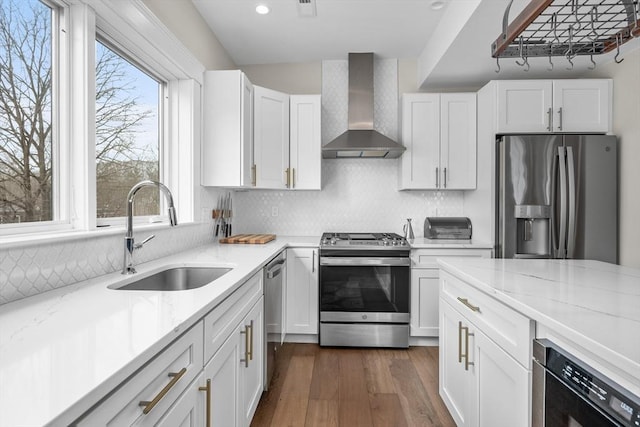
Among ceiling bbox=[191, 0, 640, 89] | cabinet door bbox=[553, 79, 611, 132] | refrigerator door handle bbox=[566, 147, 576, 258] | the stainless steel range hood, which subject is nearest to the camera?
ceiling bbox=[191, 0, 640, 89]

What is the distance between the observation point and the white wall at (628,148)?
264cm

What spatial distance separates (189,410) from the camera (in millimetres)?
1016

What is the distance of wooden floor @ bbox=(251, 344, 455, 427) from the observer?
6.43 feet

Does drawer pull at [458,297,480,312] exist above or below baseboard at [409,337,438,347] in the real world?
above

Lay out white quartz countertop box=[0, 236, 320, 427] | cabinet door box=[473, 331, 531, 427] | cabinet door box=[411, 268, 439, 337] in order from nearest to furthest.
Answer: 1. white quartz countertop box=[0, 236, 320, 427]
2. cabinet door box=[473, 331, 531, 427]
3. cabinet door box=[411, 268, 439, 337]

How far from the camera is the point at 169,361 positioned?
887 millimetres

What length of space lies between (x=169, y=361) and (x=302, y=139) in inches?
104

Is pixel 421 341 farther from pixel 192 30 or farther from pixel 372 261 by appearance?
pixel 192 30

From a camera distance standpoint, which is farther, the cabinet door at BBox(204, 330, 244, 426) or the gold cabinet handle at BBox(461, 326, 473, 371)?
the gold cabinet handle at BBox(461, 326, 473, 371)

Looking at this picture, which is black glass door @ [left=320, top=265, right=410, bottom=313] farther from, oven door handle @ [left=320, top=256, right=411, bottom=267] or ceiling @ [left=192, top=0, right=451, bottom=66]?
ceiling @ [left=192, top=0, right=451, bottom=66]

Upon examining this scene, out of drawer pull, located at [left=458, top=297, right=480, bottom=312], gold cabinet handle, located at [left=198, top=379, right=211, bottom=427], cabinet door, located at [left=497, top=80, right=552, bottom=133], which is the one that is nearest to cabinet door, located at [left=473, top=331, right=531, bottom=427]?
drawer pull, located at [left=458, top=297, right=480, bottom=312]

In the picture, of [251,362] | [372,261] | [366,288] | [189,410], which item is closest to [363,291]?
[366,288]

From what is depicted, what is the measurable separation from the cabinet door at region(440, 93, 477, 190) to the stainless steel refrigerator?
48 centimetres

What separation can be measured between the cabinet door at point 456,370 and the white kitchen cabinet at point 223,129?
182 centimetres
